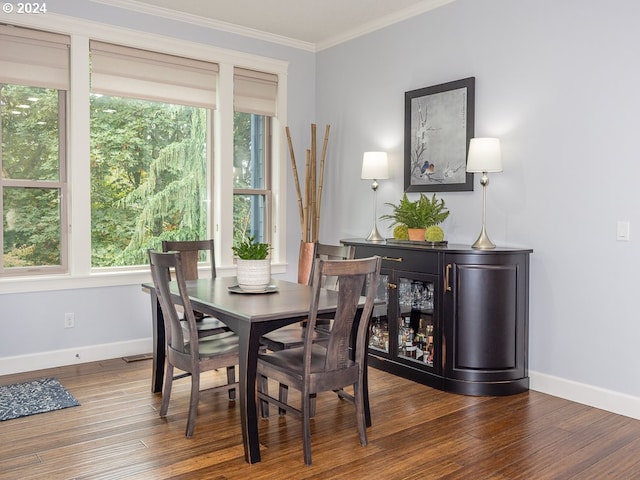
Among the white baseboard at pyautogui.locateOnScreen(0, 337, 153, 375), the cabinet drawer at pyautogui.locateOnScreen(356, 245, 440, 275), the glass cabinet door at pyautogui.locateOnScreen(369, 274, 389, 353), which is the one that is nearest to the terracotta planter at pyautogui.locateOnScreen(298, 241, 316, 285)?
the cabinet drawer at pyautogui.locateOnScreen(356, 245, 440, 275)

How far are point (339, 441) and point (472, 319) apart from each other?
1.29 meters

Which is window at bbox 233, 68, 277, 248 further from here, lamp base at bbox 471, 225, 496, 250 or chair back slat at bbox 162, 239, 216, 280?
lamp base at bbox 471, 225, 496, 250

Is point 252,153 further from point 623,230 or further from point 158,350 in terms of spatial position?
point 623,230

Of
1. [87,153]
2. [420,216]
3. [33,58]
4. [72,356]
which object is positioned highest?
[33,58]

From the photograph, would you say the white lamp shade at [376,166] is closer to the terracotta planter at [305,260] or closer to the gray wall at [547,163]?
the gray wall at [547,163]

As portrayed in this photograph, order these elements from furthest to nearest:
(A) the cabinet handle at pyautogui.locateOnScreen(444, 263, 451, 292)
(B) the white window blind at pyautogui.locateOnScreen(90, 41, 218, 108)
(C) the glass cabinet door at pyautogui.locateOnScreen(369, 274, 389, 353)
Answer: (B) the white window blind at pyautogui.locateOnScreen(90, 41, 218, 108), (C) the glass cabinet door at pyautogui.locateOnScreen(369, 274, 389, 353), (A) the cabinet handle at pyautogui.locateOnScreen(444, 263, 451, 292)

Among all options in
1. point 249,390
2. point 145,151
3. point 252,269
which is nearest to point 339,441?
point 249,390

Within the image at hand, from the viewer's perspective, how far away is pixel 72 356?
441 centimetres

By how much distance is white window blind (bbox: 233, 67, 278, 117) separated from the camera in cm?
524

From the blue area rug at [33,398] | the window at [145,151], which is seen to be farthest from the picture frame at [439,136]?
the blue area rug at [33,398]

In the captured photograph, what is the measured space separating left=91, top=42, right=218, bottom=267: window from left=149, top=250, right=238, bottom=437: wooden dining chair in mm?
1759

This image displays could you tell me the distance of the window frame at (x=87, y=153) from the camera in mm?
4336

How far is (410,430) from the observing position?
3.14 m

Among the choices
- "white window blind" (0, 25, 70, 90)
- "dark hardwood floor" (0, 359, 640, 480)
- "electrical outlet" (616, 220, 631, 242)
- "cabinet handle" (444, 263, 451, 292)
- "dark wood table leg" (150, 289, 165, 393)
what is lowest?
"dark hardwood floor" (0, 359, 640, 480)
